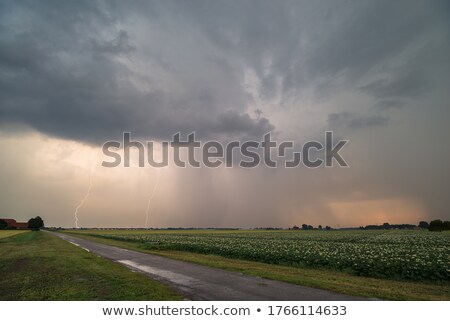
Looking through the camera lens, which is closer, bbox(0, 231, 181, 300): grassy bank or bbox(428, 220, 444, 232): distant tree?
bbox(0, 231, 181, 300): grassy bank

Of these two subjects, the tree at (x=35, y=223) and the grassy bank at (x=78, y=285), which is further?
the tree at (x=35, y=223)

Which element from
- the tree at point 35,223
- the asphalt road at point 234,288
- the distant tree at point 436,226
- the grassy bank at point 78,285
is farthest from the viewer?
the tree at point 35,223

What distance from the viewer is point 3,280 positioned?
658 inches

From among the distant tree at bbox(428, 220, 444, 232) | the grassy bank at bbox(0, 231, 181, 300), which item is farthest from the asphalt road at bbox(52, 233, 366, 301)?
the distant tree at bbox(428, 220, 444, 232)

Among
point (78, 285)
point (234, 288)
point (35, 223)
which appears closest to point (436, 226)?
point (234, 288)

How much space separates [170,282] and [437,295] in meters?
11.4

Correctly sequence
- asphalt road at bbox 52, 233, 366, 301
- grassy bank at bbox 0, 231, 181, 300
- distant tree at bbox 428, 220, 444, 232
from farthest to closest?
1. distant tree at bbox 428, 220, 444, 232
2. grassy bank at bbox 0, 231, 181, 300
3. asphalt road at bbox 52, 233, 366, 301

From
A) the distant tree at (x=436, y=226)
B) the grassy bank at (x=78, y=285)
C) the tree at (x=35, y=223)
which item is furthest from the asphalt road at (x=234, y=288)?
the tree at (x=35, y=223)

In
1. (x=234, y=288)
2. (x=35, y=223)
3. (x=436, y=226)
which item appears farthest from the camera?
(x=35, y=223)

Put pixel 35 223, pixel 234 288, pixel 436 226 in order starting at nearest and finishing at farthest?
pixel 234 288 < pixel 436 226 < pixel 35 223

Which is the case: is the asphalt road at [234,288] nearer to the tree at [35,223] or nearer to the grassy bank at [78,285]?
the grassy bank at [78,285]

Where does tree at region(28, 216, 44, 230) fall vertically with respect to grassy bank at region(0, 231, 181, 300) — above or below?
below

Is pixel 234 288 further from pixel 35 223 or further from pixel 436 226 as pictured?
pixel 35 223

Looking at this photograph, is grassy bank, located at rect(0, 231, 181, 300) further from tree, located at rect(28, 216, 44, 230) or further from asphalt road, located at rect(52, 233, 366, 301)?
tree, located at rect(28, 216, 44, 230)
